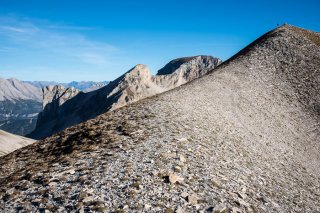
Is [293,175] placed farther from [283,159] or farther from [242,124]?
Answer: [242,124]

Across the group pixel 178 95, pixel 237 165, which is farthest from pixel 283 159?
pixel 178 95

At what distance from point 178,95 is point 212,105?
4.08 m

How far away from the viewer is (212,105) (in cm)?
3309

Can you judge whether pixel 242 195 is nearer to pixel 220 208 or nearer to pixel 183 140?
pixel 220 208

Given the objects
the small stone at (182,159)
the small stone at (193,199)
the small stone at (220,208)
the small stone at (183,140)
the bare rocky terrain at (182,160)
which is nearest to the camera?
the small stone at (220,208)

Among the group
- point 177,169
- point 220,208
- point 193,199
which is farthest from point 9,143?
point 220,208

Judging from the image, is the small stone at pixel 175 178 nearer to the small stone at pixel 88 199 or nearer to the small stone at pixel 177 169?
the small stone at pixel 177 169

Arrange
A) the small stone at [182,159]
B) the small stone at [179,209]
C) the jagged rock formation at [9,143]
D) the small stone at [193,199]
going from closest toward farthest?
1. the small stone at [179,209]
2. the small stone at [193,199]
3. the small stone at [182,159]
4. the jagged rock formation at [9,143]

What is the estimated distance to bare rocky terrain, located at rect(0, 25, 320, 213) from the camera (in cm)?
1427

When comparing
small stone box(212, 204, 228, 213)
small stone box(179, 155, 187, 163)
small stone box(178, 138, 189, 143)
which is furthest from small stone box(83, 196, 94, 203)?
small stone box(178, 138, 189, 143)

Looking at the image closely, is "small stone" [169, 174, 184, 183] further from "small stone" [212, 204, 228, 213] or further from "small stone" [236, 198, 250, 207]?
"small stone" [236, 198, 250, 207]

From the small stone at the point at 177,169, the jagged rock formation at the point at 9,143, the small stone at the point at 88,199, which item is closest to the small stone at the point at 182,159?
the small stone at the point at 177,169

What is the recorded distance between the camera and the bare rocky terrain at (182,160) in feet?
46.8

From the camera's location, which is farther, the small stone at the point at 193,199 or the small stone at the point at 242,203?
the small stone at the point at 242,203
